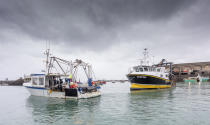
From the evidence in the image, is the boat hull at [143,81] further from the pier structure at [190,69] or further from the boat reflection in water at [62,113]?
the pier structure at [190,69]

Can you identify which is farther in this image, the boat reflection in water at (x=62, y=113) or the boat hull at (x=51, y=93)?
the boat hull at (x=51, y=93)

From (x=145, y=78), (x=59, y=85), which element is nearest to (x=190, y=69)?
(x=145, y=78)

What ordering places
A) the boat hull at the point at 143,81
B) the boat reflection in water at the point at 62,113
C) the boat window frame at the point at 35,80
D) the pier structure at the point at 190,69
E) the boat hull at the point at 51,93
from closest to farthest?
the boat reflection in water at the point at 62,113, the boat hull at the point at 51,93, the boat window frame at the point at 35,80, the boat hull at the point at 143,81, the pier structure at the point at 190,69

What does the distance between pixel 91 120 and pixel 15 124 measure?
6592mm

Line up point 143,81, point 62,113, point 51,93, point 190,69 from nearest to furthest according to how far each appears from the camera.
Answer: point 62,113
point 51,93
point 143,81
point 190,69

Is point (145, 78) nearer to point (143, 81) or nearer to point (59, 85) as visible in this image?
point (143, 81)

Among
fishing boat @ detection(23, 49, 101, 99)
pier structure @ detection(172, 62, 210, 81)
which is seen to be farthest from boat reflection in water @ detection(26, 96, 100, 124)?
pier structure @ detection(172, 62, 210, 81)

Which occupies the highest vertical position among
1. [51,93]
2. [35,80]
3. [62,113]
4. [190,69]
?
[190,69]

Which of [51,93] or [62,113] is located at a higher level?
[51,93]

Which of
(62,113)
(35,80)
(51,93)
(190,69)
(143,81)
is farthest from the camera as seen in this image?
(190,69)

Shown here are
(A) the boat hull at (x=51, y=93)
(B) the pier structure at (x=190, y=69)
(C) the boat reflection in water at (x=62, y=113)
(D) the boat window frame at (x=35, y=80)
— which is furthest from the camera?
(B) the pier structure at (x=190, y=69)

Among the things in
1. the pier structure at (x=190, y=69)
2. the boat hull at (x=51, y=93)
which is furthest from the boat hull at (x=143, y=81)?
the pier structure at (x=190, y=69)

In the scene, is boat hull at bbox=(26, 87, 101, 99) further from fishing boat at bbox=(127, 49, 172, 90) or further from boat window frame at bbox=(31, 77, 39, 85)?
fishing boat at bbox=(127, 49, 172, 90)

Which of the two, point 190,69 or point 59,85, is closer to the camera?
point 59,85
